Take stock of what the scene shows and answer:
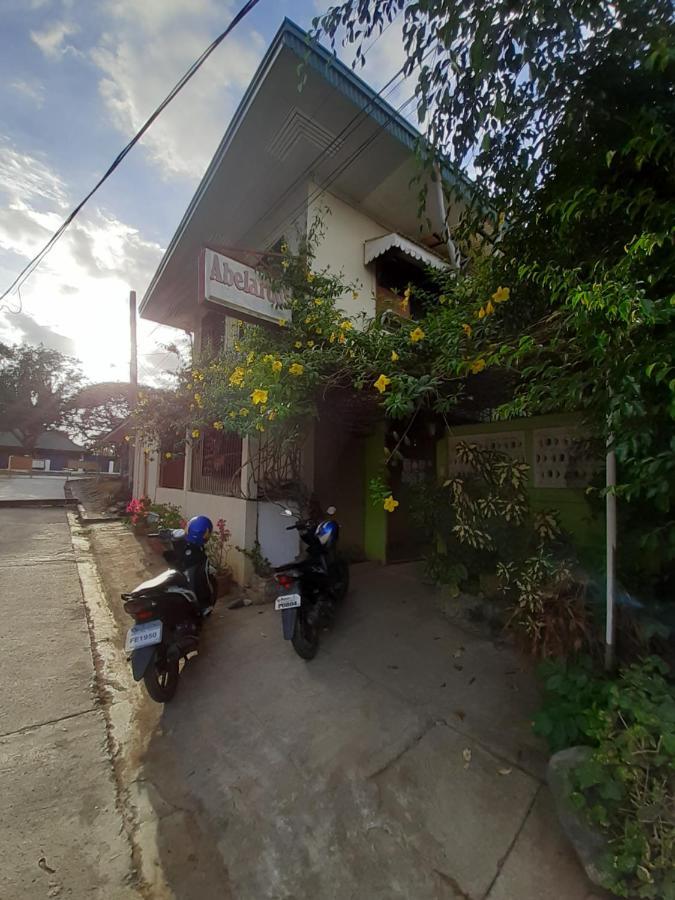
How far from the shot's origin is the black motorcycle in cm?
275

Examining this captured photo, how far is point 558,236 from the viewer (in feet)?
7.30

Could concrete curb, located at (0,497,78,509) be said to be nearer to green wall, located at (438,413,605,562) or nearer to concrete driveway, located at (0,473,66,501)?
concrete driveway, located at (0,473,66,501)

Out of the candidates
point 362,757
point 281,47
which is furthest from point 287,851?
point 281,47

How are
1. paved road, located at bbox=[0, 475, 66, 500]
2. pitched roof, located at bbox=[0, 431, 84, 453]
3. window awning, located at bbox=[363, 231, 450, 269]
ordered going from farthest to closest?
pitched roof, located at bbox=[0, 431, 84, 453], paved road, located at bbox=[0, 475, 66, 500], window awning, located at bbox=[363, 231, 450, 269]

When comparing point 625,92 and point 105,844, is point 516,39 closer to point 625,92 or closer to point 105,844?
point 625,92

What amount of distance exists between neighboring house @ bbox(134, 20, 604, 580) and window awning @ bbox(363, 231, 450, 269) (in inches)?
0.9

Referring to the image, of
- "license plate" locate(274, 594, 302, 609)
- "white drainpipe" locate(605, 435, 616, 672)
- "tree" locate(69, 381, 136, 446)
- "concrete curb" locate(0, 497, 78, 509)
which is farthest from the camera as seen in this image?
"tree" locate(69, 381, 136, 446)

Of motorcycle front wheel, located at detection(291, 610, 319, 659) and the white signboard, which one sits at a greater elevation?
the white signboard

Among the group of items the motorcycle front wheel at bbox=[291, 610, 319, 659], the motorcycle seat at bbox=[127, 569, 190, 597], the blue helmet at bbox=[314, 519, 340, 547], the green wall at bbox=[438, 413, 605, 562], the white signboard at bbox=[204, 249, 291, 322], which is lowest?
the motorcycle front wheel at bbox=[291, 610, 319, 659]

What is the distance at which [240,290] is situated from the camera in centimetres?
411

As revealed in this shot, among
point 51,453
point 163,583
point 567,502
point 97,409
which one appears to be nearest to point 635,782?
point 567,502

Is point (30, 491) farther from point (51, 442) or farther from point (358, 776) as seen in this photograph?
point (51, 442)

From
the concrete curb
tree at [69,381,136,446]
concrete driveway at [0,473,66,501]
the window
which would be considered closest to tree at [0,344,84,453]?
tree at [69,381,136,446]

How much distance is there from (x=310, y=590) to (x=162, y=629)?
1231 millimetres
